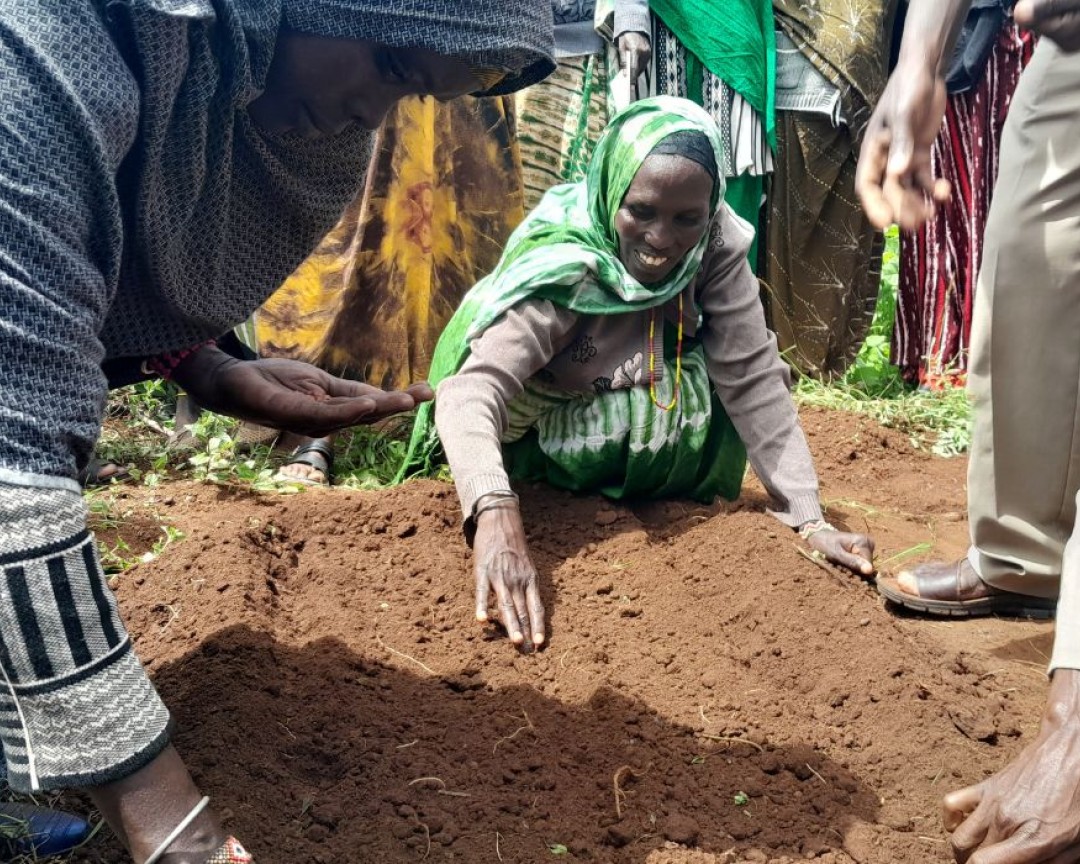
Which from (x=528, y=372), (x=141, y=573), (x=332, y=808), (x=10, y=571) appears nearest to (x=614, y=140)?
(x=528, y=372)

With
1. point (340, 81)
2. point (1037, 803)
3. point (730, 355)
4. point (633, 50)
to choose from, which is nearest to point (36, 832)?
point (340, 81)

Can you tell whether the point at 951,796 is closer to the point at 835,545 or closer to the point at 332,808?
the point at 332,808

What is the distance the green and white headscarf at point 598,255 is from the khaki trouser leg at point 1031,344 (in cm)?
82

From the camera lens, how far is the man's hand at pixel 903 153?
1956mm

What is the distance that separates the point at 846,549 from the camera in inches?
130

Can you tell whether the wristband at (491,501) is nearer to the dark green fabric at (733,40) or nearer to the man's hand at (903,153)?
the man's hand at (903,153)

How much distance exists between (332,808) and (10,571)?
36.6 inches

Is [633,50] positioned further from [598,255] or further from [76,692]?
[76,692]

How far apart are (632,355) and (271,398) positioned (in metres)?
1.54

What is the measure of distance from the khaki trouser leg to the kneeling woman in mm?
408

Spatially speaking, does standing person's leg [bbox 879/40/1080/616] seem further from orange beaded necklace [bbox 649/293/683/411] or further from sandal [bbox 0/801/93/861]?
sandal [bbox 0/801/93/861]

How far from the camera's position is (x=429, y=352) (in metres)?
4.46

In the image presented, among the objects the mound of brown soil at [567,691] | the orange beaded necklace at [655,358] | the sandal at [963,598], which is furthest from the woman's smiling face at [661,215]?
the sandal at [963,598]

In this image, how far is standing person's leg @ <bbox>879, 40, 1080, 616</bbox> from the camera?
9.00ft
